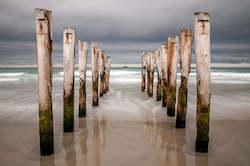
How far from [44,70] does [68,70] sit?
56.9 inches

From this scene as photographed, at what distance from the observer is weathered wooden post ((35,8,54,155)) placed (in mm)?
3268

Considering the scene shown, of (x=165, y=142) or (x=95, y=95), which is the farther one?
(x=95, y=95)

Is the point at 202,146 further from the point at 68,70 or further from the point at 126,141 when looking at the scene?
the point at 68,70

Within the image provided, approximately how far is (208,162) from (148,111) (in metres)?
3.90

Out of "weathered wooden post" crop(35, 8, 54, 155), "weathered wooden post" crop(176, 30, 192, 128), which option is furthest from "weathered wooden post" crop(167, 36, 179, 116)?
"weathered wooden post" crop(35, 8, 54, 155)

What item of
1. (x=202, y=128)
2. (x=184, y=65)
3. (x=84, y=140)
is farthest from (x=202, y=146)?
(x=84, y=140)

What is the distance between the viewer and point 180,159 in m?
3.52

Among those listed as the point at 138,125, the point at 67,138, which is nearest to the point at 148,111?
the point at 138,125

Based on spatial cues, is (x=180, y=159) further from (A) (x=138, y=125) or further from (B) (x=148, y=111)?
(B) (x=148, y=111)

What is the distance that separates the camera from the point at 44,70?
3.33 meters

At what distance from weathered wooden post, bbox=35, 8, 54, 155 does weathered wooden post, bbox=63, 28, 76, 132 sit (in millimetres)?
1295

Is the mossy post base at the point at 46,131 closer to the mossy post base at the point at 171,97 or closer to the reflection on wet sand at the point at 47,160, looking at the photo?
the reflection on wet sand at the point at 47,160

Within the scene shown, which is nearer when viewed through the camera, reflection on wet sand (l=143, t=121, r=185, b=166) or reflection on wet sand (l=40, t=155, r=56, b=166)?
reflection on wet sand (l=40, t=155, r=56, b=166)

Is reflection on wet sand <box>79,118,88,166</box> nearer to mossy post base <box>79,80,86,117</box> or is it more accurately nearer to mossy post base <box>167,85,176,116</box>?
mossy post base <box>79,80,86,117</box>
